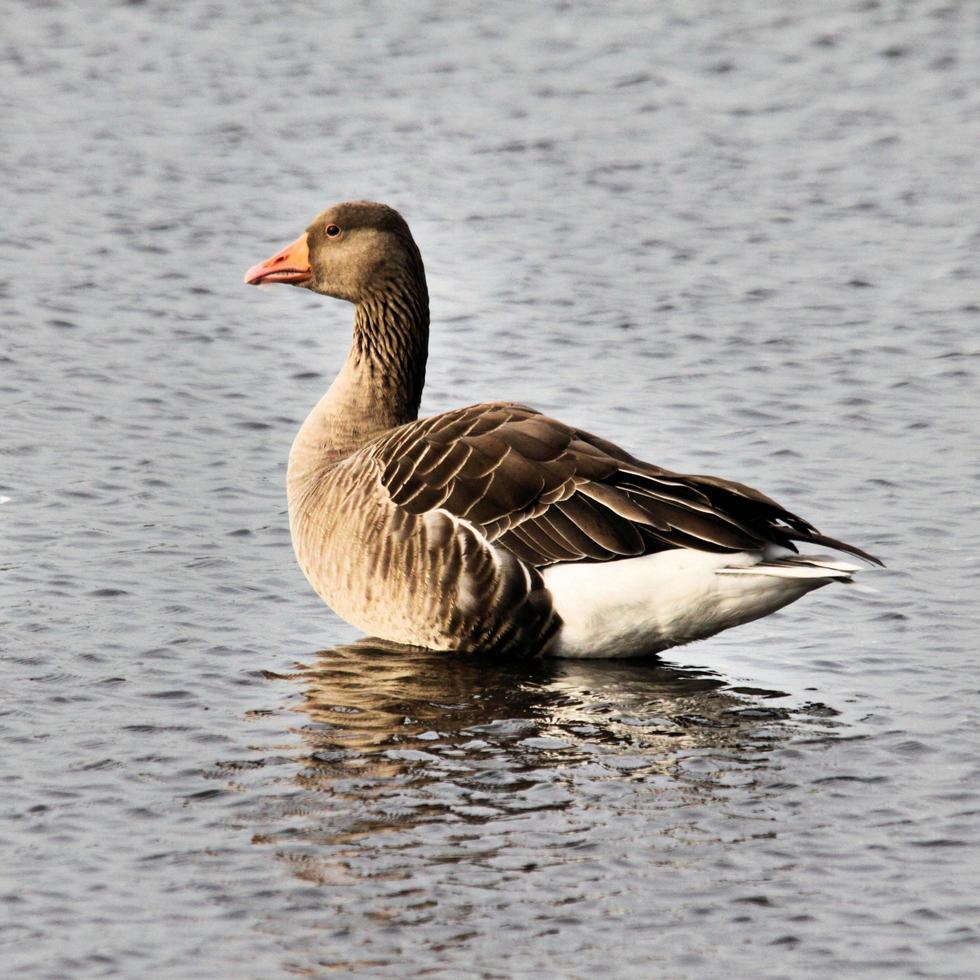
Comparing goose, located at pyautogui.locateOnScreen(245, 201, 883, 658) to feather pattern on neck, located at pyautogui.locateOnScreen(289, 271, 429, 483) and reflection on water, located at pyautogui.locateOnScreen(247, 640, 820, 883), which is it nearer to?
reflection on water, located at pyautogui.locateOnScreen(247, 640, 820, 883)

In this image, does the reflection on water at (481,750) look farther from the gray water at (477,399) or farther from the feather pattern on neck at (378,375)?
the feather pattern on neck at (378,375)

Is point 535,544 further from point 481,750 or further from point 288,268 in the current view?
point 288,268

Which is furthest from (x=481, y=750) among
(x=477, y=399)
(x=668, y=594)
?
(x=477, y=399)

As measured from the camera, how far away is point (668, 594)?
926 centimetres

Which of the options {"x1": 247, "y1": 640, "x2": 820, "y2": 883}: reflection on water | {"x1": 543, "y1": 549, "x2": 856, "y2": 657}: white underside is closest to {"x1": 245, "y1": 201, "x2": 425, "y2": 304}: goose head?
{"x1": 247, "y1": 640, "x2": 820, "y2": 883}: reflection on water

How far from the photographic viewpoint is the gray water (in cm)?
705

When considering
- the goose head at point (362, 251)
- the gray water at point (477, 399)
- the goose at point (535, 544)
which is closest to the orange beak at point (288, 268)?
the goose head at point (362, 251)

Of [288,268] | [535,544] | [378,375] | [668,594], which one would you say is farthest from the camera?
[288,268]

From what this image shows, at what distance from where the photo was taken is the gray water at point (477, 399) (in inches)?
277

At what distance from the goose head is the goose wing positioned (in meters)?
1.27

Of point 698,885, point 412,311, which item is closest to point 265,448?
point 412,311

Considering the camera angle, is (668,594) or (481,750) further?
(668,594)

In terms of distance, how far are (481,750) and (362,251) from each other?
3.55m

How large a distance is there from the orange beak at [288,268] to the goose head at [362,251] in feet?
0.05
